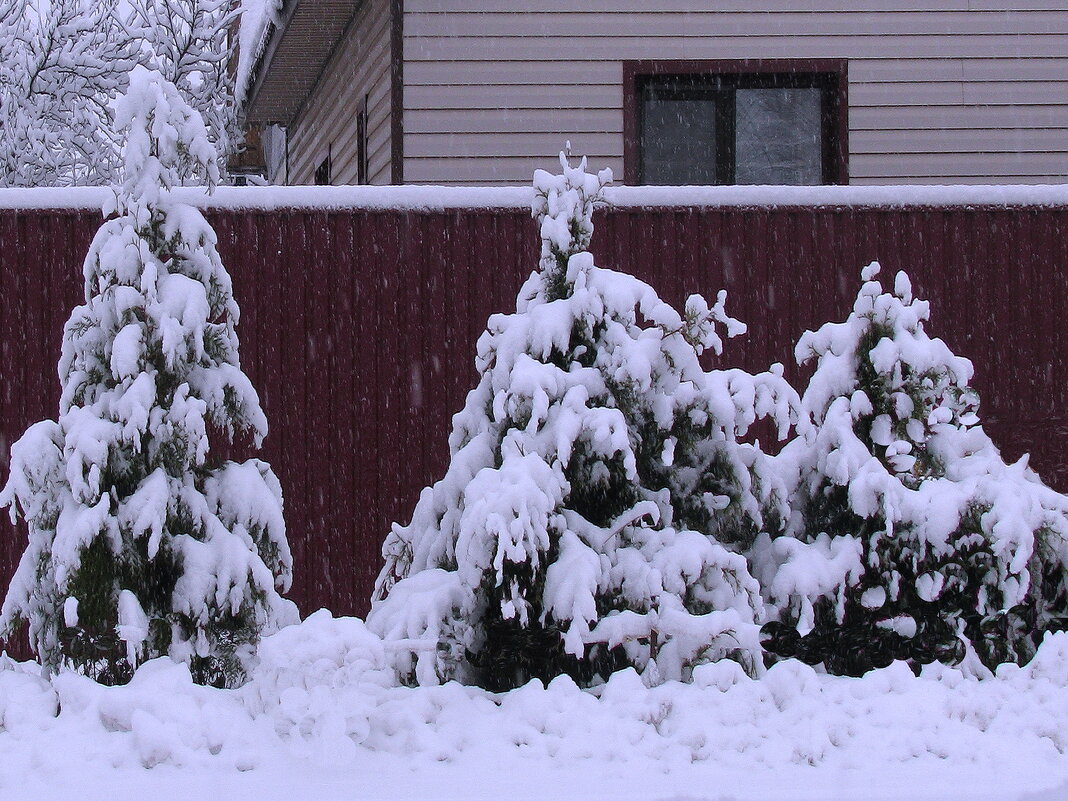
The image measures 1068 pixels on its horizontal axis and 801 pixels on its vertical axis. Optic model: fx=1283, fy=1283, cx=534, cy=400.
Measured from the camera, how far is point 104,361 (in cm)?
505

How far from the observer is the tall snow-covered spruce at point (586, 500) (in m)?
4.64

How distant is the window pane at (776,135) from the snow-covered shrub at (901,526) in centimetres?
559

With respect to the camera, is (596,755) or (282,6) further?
(282,6)

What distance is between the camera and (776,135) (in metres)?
10.7

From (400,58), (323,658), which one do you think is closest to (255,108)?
(400,58)

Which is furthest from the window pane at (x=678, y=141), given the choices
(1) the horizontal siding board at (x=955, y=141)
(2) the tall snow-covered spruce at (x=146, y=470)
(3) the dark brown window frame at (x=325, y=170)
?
(2) the tall snow-covered spruce at (x=146, y=470)

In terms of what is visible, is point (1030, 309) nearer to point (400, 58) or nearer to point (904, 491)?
point (904, 491)

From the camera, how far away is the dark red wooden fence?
6789 mm

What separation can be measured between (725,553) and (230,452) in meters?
3.14

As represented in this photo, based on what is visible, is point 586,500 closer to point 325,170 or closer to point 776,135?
point 776,135

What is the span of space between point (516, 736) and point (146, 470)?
184 centimetres

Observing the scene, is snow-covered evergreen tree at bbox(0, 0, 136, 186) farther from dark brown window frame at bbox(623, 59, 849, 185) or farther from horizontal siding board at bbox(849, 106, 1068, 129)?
horizontal siding board at bbox(849, 106, 1068, 129)

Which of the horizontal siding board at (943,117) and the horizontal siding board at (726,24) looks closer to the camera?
the horizontal siding board at (726,24)

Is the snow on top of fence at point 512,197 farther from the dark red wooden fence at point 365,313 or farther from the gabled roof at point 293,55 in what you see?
the gabled roof at point 293,55
